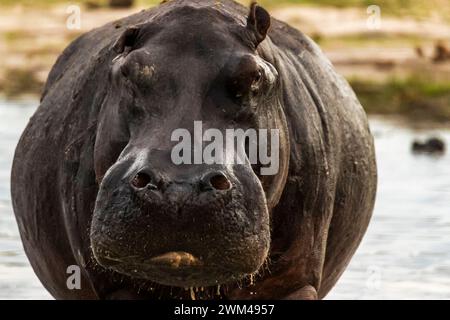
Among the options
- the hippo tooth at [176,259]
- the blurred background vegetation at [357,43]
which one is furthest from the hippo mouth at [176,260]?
the blurred background vegetation at [357,43]

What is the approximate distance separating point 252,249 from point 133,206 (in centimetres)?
59

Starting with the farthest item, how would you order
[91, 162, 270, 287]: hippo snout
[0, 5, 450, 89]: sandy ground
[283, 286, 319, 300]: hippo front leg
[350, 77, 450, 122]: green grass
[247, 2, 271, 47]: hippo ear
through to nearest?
1. [0, 5, 450, 89]: sandy ground
2. [350, 77, 450, 122]: green grass
3. [283, 286, 319, 300]: hippo front leg
4. [247, 2, 271, 47]: hippo ear
5. [91, 162, 270, 287]: hippo snout

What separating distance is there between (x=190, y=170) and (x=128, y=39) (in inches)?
42.4

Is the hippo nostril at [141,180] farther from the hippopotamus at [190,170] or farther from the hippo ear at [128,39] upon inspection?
the hippo ear at [128,39]

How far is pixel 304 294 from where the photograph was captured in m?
8.27

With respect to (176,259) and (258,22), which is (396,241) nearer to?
(258,22)

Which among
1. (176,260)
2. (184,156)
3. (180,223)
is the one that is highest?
(184,156)

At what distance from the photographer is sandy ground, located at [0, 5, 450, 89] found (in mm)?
27828

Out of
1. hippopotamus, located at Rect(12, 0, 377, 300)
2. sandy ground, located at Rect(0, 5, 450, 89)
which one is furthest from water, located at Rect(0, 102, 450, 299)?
sandy ground, located at Rect(0, 5, 450, 89)

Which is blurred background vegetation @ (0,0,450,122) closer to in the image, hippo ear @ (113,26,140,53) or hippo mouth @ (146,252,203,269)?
hippo ear @ (113,26,140,53)

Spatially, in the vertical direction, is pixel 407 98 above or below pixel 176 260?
above

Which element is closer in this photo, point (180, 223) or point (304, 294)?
point (180, 223)

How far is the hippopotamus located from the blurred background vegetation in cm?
1608

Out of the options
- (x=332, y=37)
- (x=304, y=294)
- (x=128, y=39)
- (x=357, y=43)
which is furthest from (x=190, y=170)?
(x=332, y=37)
